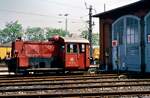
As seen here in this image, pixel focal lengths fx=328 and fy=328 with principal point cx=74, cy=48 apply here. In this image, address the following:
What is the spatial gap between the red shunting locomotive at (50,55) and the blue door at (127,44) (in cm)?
547

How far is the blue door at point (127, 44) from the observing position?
2854cm

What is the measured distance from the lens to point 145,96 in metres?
12.7

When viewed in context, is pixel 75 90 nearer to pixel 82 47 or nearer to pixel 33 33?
pixel 82 47

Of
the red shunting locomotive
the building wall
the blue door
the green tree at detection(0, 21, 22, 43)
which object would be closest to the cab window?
the red shunting locomotive

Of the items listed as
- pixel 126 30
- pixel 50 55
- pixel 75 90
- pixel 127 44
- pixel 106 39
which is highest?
pixel 126 30

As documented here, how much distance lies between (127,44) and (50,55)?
325 inches

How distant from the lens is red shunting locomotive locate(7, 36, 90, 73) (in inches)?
943

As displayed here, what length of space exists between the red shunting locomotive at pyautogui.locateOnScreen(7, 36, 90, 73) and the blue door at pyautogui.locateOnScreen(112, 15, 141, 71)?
18.0 ft

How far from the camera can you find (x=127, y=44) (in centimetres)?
3000

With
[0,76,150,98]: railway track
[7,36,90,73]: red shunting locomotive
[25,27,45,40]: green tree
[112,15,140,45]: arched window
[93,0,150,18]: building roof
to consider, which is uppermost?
[25,27,45,40]: green tree

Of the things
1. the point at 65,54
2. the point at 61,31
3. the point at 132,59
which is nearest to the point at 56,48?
the point at 65,54

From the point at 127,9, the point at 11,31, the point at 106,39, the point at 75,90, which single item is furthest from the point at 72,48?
the point at 11,31

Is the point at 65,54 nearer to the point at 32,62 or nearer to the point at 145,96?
the point at 32,62

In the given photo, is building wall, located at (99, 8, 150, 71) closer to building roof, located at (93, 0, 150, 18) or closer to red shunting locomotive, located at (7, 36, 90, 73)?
building roof, located at (93, 0, 150, 18)
